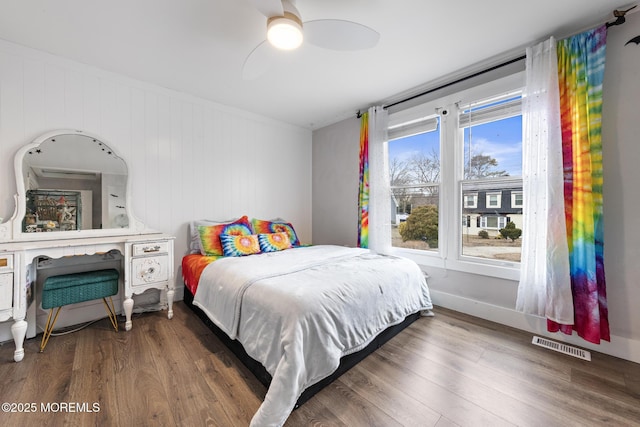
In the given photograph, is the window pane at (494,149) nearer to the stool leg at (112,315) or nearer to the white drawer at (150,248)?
the white drawer at (150,248)

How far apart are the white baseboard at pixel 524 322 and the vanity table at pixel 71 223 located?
2.89 meters

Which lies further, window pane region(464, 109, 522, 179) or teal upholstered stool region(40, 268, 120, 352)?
window pane region(464, 109, 522, 179)

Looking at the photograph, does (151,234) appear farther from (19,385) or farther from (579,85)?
(579,85)

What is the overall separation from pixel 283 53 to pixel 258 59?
0.35m

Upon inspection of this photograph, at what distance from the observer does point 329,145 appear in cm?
397

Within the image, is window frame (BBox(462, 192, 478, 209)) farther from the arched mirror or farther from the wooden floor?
the arched mirror

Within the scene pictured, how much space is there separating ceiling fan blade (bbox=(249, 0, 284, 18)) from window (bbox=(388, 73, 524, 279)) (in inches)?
78.2

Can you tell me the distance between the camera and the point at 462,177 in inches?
104

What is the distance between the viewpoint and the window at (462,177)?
2363mm

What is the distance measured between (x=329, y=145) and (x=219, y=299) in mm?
2851

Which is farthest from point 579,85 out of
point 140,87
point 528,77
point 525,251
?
point 140,87

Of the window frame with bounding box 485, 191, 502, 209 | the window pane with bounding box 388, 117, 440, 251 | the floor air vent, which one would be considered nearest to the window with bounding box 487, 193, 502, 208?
the window frame with bounding box 485, 191, 502, 209

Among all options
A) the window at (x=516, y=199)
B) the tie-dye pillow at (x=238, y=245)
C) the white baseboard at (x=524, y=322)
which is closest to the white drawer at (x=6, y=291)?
the tie-dye pillow at (x=238, y=245)

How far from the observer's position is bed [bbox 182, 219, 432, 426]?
4.29ft
